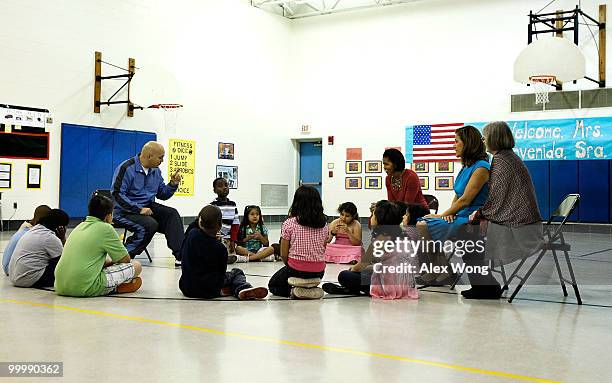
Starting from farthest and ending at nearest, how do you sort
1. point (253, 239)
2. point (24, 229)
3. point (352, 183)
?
point (352, 183) < point (253, 239) < point (24, 229)

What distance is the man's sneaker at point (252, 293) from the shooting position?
4.82 metres

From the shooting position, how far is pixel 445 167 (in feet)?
54.6

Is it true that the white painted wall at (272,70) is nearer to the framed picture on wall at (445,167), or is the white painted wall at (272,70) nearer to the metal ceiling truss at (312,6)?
the metal ceiling truss at (312,6)

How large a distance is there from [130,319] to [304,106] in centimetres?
1550

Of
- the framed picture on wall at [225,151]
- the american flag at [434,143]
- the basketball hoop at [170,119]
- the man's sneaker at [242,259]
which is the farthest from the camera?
the framed picture on wall at [225,151]

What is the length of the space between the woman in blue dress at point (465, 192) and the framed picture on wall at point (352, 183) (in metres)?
12.6

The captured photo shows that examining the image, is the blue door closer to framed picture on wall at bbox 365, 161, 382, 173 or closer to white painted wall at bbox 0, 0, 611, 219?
white painted wall at bbox 0, 0, 611, 219

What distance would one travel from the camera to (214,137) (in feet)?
54.6

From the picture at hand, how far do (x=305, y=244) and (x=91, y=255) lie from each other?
162 cm

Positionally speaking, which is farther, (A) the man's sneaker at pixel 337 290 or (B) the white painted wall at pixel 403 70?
(B) the white painted wall at pixel 403 70

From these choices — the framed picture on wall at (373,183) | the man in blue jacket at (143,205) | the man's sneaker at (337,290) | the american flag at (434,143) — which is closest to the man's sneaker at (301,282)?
the man's sneaker at (337,290)

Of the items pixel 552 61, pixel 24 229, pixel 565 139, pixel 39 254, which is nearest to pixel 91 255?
pixel 39 254

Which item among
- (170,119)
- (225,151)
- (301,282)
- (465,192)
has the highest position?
(170,119)

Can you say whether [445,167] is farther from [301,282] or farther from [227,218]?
[301,282]
